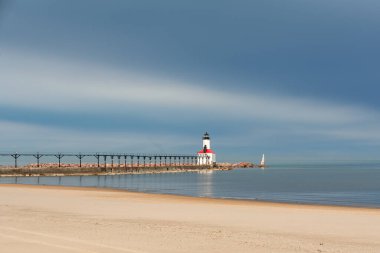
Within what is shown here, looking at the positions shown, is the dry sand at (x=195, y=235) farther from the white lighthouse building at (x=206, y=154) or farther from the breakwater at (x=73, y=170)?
the white lighthouse building at (x=206, y=154)

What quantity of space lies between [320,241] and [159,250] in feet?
13.6

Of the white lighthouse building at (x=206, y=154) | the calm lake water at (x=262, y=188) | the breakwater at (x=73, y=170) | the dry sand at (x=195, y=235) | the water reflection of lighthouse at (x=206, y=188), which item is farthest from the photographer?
the white lighthouse building at (x=206, y=154)

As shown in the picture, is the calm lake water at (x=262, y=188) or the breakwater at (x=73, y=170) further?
the breakwater at (x=73, y=170)

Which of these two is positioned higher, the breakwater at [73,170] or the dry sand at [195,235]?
the dry sand at [195,235]

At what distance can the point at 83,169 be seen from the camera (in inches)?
3519

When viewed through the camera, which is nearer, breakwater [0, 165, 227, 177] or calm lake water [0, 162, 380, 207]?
calm lake water [0, 162, 380, 207]

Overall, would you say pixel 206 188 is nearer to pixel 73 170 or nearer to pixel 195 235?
pixel 195 235

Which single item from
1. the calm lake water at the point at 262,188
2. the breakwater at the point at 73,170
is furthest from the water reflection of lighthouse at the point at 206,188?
the breakwater at the point at 73,170

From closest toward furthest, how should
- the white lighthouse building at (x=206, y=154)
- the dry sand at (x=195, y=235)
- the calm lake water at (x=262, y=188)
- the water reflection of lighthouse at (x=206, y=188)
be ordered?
the dry sand at (x=195, y=235) < the calm lake water at (x=262, y=188) < the water reflection of lighthouse at (x=206, y=188) < the white lighthouse building at (x=206, y=154)

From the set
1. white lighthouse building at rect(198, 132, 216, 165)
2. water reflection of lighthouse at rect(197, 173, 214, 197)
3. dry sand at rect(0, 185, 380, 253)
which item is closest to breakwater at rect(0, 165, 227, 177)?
white lighthouse building at rect(198, 132, 216, 165)

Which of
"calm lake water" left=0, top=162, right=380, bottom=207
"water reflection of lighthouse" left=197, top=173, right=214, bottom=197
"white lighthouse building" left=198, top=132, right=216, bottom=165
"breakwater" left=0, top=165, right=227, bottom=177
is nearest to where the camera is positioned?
"calm lake water" left=0, top=162, right=380, bottom=207

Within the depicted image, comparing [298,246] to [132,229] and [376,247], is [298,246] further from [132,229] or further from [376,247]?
[132,229]

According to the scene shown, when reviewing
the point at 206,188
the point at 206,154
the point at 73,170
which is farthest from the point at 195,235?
the point at 206,154

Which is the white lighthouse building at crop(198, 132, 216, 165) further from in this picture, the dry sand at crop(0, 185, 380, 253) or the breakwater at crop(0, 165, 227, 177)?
the dry sand at crop(0, 185, 380, 253)
